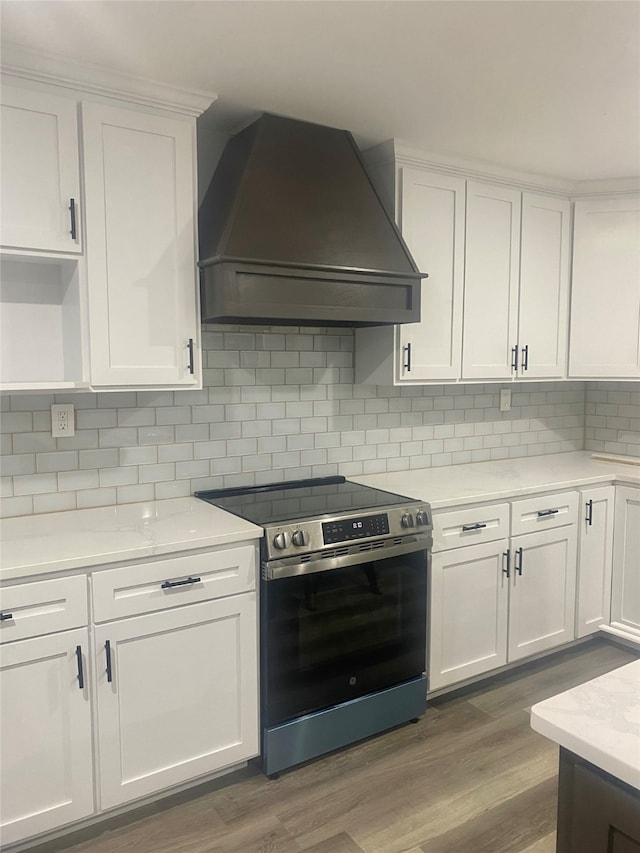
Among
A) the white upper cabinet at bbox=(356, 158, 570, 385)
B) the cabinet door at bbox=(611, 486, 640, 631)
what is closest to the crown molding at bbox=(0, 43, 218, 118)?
the white upper cabinet at bbox=(356, 158, 570, 385)

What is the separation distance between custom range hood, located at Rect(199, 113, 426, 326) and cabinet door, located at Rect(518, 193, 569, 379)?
0.97m

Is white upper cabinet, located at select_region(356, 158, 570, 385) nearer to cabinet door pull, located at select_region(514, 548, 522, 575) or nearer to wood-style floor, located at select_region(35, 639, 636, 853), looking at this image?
cabinet door pull, located at select_region(514, 548, 522, 575)

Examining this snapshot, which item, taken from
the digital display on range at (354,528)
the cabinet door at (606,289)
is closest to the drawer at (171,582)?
the digital display on range at (354,528)

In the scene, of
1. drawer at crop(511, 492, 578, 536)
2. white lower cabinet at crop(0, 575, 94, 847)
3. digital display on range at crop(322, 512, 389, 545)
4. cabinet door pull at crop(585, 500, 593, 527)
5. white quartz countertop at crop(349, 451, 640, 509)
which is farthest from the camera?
cabinet door pull at crop(585, 500, 593, 527)

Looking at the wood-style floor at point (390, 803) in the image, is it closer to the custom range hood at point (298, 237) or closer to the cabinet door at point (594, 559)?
the cabinet door at point (594, 559)

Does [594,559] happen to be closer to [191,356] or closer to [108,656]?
[191,356]

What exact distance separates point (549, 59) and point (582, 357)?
1.92 m

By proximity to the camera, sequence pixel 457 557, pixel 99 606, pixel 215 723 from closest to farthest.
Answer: pixel 99 606
pixel 215 723
pixel 457 557

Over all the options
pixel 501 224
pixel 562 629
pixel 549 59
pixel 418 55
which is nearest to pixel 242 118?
pixel 418 55

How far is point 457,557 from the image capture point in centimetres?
286

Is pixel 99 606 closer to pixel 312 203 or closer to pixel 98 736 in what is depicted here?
pixel 98 736

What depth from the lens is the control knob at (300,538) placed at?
2332mm

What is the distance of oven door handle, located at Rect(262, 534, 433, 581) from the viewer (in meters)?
2.31

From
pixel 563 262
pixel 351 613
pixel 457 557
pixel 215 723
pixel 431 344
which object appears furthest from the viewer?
pixel 563 262
